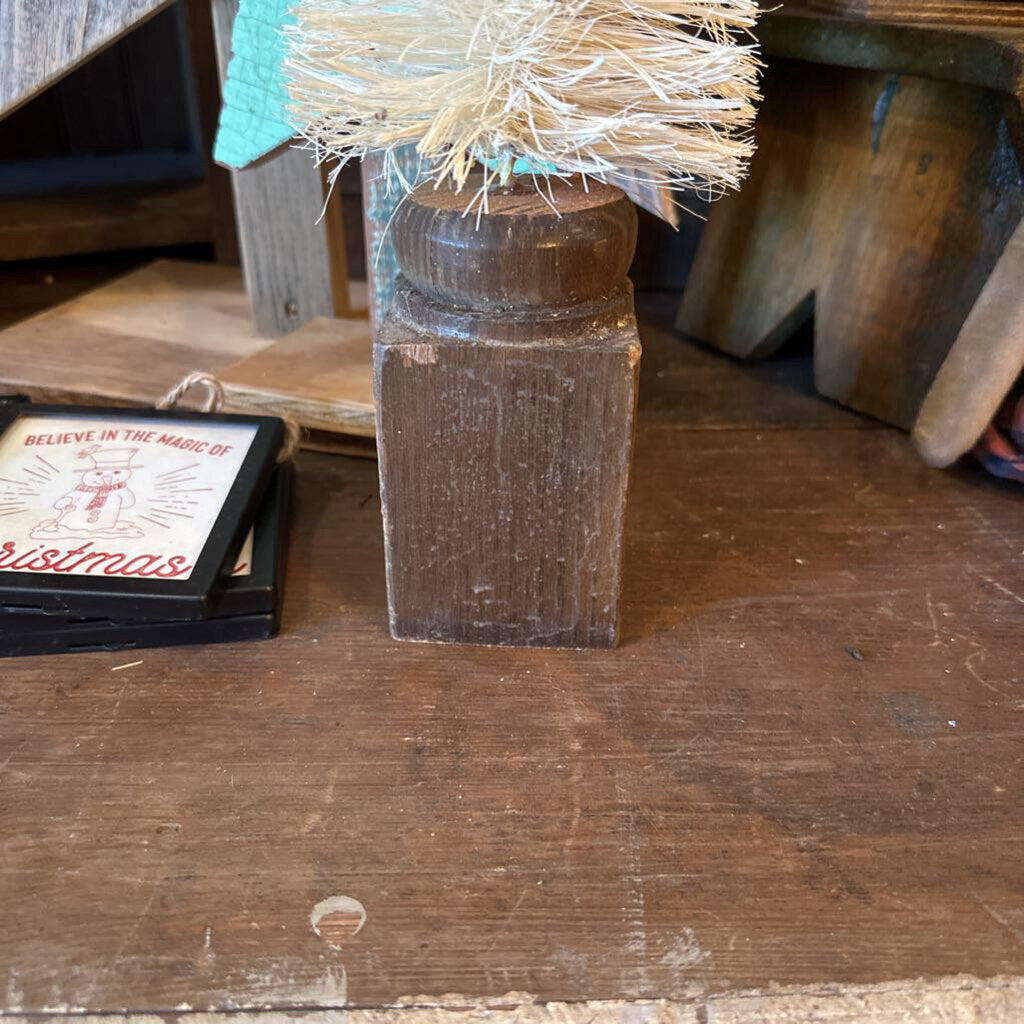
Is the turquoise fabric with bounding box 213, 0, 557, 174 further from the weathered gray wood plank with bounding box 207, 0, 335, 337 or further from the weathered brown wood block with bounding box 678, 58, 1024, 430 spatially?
the weathered brown wood block with bounding box 678, 58, 1024, 430

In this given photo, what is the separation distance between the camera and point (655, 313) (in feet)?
3.17

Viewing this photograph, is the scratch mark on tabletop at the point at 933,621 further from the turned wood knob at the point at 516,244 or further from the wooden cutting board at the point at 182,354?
the wooden cutting board at the point at 182,354

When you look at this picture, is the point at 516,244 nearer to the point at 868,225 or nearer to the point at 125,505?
the point at 125,505

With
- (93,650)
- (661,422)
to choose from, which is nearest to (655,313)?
(661,422)

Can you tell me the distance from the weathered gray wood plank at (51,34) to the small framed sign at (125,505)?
0.78ft

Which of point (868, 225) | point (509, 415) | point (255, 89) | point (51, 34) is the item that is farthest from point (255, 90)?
point (868, 225)

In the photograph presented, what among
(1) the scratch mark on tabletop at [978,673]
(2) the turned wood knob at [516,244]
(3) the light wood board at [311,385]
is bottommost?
(1) the scratch mark on tabletop at [978,673]

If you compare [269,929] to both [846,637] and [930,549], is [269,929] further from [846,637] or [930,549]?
[930,549]

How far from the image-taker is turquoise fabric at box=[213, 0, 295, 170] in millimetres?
572

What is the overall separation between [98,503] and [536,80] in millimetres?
340

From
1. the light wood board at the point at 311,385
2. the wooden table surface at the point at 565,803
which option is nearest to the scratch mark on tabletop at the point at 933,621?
the wooden table surface at the point at 565,803

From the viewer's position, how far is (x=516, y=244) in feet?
1.37

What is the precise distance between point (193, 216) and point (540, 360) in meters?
0.72

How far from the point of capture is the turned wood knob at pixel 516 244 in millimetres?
419
